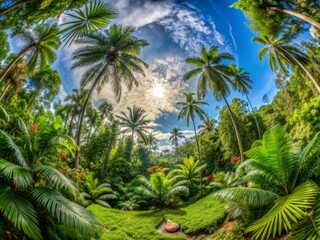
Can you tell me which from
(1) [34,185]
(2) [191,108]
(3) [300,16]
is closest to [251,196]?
(1) [34,185]

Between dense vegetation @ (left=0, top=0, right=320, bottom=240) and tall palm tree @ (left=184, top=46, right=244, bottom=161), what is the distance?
0.09 m


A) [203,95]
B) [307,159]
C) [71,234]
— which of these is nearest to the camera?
[307,159]

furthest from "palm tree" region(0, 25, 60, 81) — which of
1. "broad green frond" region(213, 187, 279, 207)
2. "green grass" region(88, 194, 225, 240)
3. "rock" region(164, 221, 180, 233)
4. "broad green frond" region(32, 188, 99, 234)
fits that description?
"rock" region(164, 221, 180, 233)

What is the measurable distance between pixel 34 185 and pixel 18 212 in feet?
5.75

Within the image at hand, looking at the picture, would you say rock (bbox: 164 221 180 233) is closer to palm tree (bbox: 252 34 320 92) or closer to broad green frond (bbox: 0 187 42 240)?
broad green frond (bbox: 0 187 42 240)

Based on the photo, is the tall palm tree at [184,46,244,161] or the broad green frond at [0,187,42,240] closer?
the broad green frond at [0,187,42,240]

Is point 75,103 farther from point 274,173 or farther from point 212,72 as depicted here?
point 274,173

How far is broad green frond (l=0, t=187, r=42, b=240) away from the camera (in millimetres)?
4698

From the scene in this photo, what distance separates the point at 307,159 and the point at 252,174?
4.96 feet

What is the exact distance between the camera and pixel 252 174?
6695 mm

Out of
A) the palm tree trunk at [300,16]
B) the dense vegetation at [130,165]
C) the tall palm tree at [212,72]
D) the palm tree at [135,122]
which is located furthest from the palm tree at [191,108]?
the palm tree trunk at [300,16]

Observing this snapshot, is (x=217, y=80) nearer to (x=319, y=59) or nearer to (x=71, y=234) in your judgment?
(x=319, y=59)

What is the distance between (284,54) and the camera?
14.1 meters

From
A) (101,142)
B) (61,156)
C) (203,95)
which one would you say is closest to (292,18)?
(203,95)
